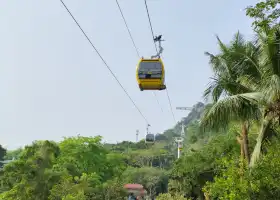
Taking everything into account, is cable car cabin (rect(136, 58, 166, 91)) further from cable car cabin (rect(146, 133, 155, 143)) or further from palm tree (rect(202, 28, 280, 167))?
cable car cabin (rect(146, 133, 155, 143))

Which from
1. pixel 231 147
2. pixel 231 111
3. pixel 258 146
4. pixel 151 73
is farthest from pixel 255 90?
pixel 231 147

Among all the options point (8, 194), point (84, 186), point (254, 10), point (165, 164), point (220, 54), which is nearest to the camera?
point (254, 10)

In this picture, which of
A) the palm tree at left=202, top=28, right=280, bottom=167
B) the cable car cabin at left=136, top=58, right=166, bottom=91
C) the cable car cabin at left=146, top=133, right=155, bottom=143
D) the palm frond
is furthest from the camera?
the cable car cabin at left=146, top=133, right=155, bottom=143

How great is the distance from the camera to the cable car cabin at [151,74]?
62.2 feet

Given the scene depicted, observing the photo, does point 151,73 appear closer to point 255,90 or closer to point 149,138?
point 255,90

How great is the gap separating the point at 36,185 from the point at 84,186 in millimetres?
3231

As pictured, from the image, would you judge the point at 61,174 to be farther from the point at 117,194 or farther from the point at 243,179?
the point at 243,179

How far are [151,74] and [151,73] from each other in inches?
3.1

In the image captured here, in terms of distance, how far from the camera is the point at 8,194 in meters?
22.2

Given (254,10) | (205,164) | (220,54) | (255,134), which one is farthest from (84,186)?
(254,10)

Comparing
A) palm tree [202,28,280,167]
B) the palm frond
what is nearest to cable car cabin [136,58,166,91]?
palm tree [202,28,280,167]

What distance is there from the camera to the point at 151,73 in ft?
62.5

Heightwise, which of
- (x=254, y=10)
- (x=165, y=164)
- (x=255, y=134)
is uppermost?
(x=254, y=10)

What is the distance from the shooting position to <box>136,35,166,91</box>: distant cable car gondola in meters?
19.0
